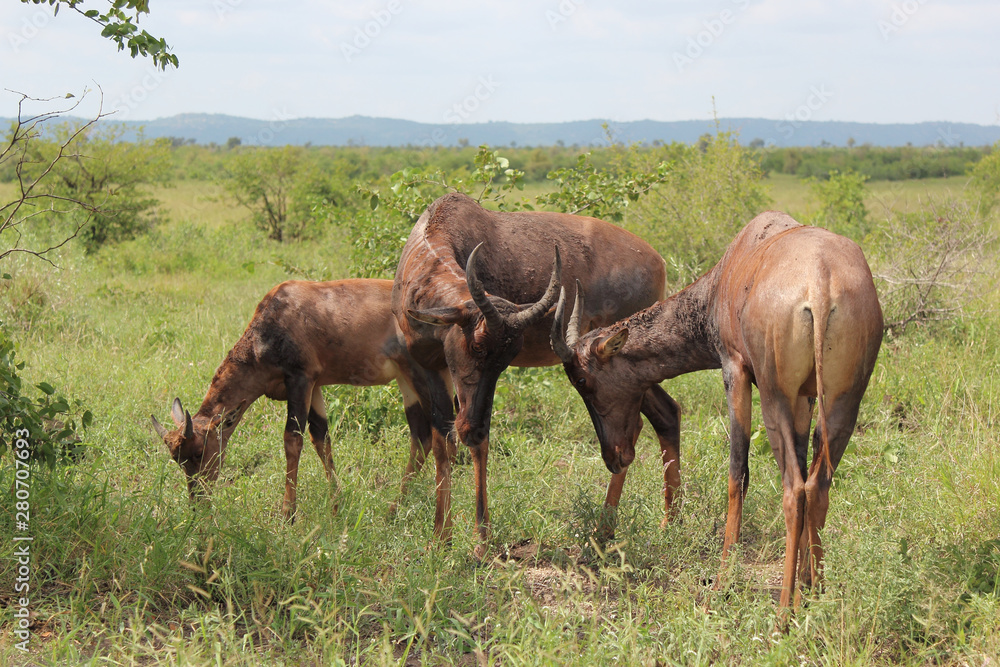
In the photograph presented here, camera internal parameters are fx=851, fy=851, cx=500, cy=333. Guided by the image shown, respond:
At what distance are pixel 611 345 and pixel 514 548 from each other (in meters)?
1.46

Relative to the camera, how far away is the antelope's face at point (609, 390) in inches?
218

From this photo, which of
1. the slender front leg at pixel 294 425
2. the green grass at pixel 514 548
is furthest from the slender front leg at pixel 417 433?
the slender front leg at pixel 294 425

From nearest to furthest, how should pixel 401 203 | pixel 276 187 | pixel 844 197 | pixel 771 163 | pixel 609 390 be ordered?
A: pixel 609 390 < pixel 401 203 < pixel 844 197 < pixel 276 187 < pixel 771 163

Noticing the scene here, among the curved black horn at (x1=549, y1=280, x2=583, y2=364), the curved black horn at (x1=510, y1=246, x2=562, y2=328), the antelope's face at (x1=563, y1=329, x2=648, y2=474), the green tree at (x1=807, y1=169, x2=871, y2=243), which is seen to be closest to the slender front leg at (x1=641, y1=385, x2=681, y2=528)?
the antelope's face at (x1=563, y1=329, x2=648, y2=474)

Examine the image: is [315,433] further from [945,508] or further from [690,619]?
[945,508]

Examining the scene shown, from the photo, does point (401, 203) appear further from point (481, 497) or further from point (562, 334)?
point (481, 497)

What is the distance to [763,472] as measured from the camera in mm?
6355

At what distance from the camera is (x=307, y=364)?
255 inches

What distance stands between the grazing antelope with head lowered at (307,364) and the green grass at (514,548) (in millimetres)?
330

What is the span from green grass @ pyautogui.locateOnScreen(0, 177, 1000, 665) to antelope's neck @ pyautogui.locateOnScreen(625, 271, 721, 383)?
941 mm

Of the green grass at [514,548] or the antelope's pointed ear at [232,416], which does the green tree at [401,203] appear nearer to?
the green grass at [514,548]

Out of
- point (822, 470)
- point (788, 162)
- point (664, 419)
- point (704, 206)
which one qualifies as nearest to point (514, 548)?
point (664, 419)

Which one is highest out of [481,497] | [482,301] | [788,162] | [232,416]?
[788,162]

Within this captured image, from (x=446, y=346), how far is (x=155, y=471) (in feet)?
8.47
